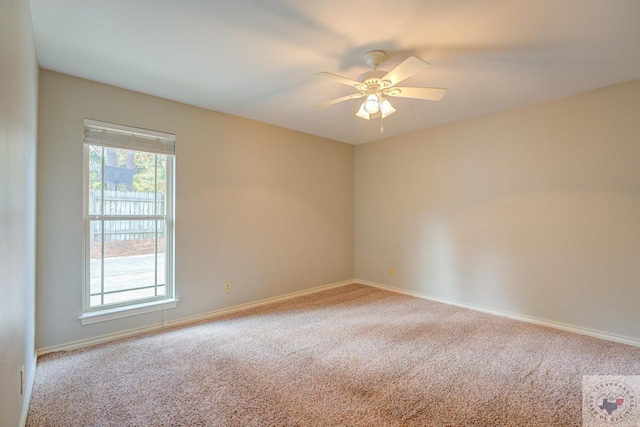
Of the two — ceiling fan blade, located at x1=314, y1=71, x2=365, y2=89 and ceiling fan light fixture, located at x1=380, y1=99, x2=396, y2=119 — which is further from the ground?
ceiling fan blade, located at x1=314, y1=71, x2=365, y2=89

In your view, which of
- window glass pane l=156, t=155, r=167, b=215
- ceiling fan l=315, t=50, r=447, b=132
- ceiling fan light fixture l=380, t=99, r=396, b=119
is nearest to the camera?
ceiling fan l=315, t=50, r=447, b=132

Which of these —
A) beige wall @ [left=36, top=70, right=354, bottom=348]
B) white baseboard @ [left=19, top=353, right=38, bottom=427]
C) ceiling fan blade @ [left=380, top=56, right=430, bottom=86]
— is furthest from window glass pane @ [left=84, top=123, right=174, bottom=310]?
ceiling fan blade @ [left=380, top=56, right=430, bottom=86]

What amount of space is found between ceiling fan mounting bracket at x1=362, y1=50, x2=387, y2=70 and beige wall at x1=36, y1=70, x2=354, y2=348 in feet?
6.51

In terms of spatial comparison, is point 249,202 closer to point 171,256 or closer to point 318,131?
point 171,256

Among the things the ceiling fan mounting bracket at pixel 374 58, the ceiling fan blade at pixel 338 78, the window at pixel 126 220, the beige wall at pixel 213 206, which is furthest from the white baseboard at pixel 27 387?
the ceiling fan mounting bracket at pixel 374 58

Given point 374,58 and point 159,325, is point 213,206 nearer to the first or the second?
point 159,325

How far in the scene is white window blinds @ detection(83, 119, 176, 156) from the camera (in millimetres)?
2848

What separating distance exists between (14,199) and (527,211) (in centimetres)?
433

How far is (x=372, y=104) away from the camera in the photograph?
2389mm

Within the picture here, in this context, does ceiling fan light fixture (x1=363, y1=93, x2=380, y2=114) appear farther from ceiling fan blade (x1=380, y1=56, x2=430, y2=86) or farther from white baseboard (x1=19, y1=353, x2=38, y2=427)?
white baseboard (x1=19, y1=353, x2=38, y2=427)

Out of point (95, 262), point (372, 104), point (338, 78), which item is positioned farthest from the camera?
point (95, 262)

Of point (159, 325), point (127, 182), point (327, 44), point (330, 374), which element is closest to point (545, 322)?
point (330, 374)

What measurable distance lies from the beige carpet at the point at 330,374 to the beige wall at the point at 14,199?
0.47 m

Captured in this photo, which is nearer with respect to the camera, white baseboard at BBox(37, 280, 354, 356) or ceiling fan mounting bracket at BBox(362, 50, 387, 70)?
ceiling fan mounting bracket at BBox(362, 50, 387, 70)
